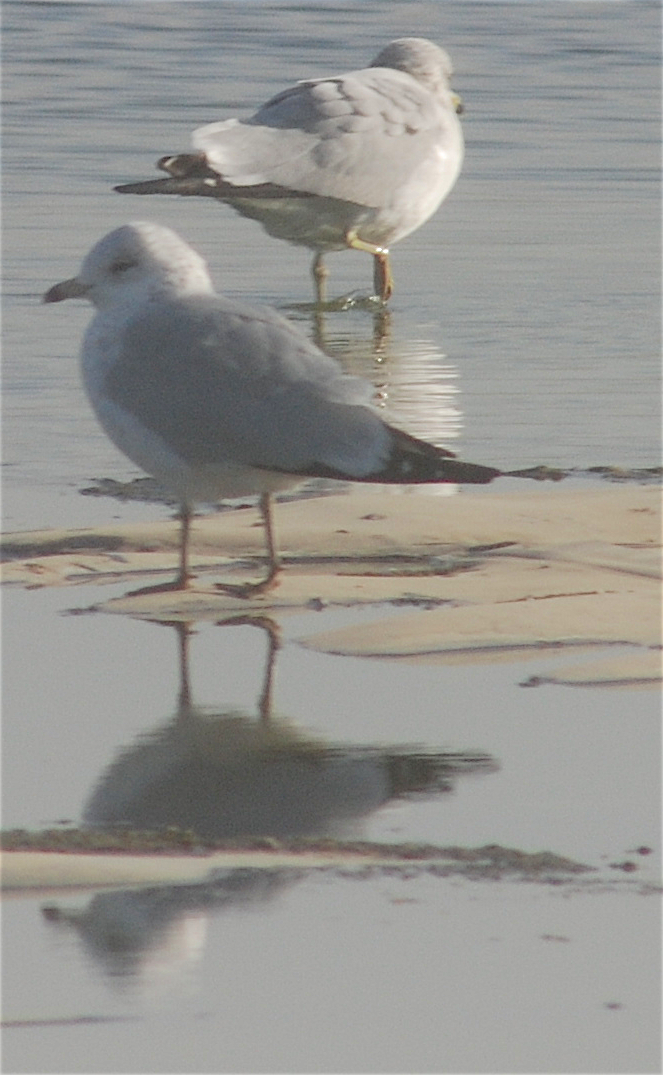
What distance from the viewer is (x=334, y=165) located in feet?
33.1

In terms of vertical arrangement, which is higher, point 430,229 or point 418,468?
point 418,468

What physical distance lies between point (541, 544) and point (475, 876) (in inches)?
84.6

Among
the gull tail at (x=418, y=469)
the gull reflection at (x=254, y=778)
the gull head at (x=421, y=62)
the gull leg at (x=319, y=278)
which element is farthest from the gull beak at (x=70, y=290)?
the gull head at (x=421, y=62)

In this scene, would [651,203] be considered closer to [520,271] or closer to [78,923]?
[520,271]

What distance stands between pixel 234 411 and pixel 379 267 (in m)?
5.31

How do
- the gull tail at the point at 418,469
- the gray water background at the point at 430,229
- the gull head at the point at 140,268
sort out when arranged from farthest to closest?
the gray water background at the point at 430,229
the gull head at the point at 140,268
the gull tail at the point at 418,469

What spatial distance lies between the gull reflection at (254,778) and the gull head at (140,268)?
143 cm

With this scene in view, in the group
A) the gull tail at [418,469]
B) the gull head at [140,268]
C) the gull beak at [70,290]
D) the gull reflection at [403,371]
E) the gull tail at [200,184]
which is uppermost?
the gull head at [140,268]

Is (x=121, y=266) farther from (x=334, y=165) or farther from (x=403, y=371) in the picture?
(x=334, y=165)

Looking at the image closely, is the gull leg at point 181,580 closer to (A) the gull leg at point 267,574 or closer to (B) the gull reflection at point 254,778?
(A) the gull leg at point 267,574

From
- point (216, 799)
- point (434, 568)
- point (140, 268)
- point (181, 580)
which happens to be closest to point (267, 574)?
point (181, 580)

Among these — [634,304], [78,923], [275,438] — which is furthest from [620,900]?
[634,304]

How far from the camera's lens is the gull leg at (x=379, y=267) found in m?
10.3

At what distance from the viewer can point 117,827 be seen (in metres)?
3.64
